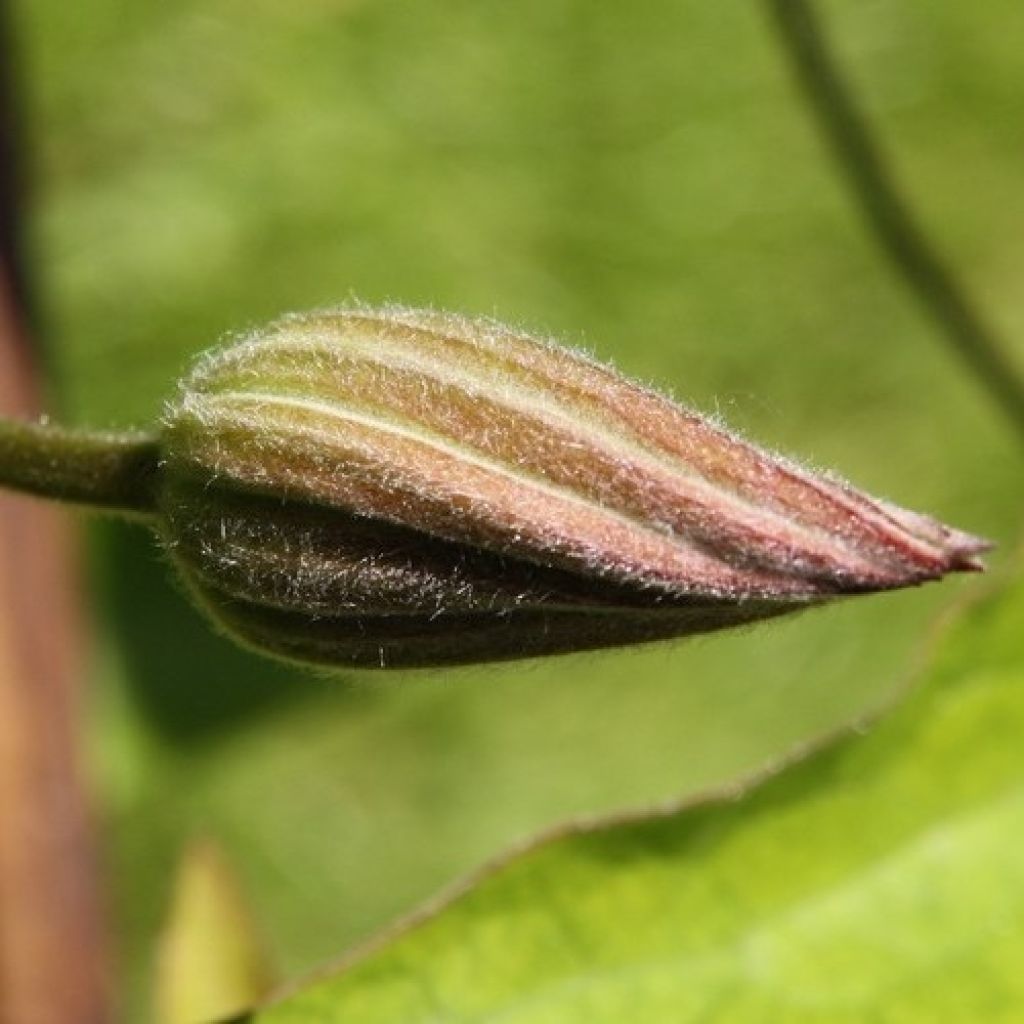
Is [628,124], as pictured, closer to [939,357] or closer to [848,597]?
[939,357]

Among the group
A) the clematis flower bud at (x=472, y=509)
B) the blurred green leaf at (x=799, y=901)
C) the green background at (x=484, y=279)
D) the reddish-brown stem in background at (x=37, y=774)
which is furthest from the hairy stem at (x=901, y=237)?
the clematis flower bud at (x=472, y=509)

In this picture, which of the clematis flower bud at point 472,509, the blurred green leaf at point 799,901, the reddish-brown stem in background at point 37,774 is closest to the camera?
the clematis flower bud at point 472,509

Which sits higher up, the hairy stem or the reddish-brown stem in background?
the hairy stem

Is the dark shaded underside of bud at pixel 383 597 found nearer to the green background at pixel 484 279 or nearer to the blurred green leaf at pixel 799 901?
the blurred green leaf at pixel 799 901

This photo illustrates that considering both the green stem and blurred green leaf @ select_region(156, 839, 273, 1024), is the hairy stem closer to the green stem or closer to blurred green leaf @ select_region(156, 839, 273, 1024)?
blurred green leaf @ select_region(156, 839, 273, 1024)

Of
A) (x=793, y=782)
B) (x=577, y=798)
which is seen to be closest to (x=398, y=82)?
(x=577, y=798)

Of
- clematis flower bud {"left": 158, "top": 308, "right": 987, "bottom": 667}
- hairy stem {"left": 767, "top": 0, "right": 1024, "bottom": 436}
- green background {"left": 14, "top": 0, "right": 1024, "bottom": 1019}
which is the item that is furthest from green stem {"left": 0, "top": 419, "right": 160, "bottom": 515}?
hairy stem {"left": 767, "top": 0, "right": 1024, "bottom": 436}

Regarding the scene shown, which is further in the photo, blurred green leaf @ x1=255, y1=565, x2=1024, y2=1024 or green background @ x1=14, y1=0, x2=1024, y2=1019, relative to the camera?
green background @ x1=14, y1=0, x2=1024, y2=1019
